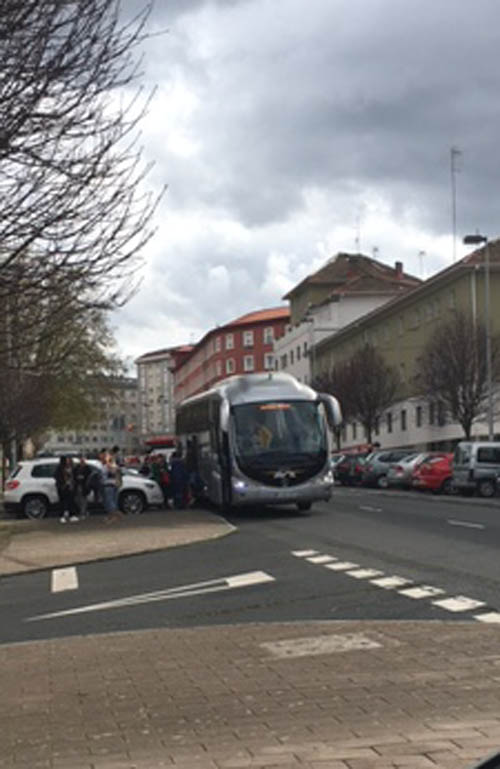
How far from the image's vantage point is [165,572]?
16.4 metres

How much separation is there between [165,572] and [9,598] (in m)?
2.62

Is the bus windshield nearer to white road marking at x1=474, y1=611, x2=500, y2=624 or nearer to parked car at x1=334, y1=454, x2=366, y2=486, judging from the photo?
white road marking at x1=474, y1=611, x2=500, y2=624

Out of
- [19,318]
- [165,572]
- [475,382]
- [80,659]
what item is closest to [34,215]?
[19,318]

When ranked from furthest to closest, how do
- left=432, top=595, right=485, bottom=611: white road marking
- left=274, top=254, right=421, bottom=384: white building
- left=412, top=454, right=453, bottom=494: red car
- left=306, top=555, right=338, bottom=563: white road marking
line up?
left=274, top=254, right=421, bottom=384: white building, left=412, top=454, right=453, bottom=494: red car, left=306, top=555, right=338, bottom=563: white road marking, left=432, top=595, right=485, bottom=611: white road marking

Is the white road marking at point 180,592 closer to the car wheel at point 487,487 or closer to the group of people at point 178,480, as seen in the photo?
the group of people at point 178,480

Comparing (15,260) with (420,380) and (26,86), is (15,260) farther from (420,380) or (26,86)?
(420,380)

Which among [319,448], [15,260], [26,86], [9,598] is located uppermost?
[26,86]

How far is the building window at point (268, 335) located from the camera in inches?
5768

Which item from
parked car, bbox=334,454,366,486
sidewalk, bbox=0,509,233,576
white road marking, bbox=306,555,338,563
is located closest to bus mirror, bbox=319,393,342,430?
sidewalk, bbox=0,509,233,576

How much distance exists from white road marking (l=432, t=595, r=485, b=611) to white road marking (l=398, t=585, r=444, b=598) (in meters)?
0.38

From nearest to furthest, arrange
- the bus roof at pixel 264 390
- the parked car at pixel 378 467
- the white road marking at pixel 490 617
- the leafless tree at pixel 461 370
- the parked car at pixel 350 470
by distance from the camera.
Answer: the white road marking at pixel 490 617 → the bus roof at pixel 264 390 → the parked car at pixel 378 467 → the leafless tree at pixel 461 370 → the parked car at pixel 350 470

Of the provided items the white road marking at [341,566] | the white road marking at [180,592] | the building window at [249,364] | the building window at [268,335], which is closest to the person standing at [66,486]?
the white road marking at [341,566]

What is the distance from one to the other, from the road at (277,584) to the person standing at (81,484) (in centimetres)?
769

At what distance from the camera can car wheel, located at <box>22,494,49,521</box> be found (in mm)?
31344
